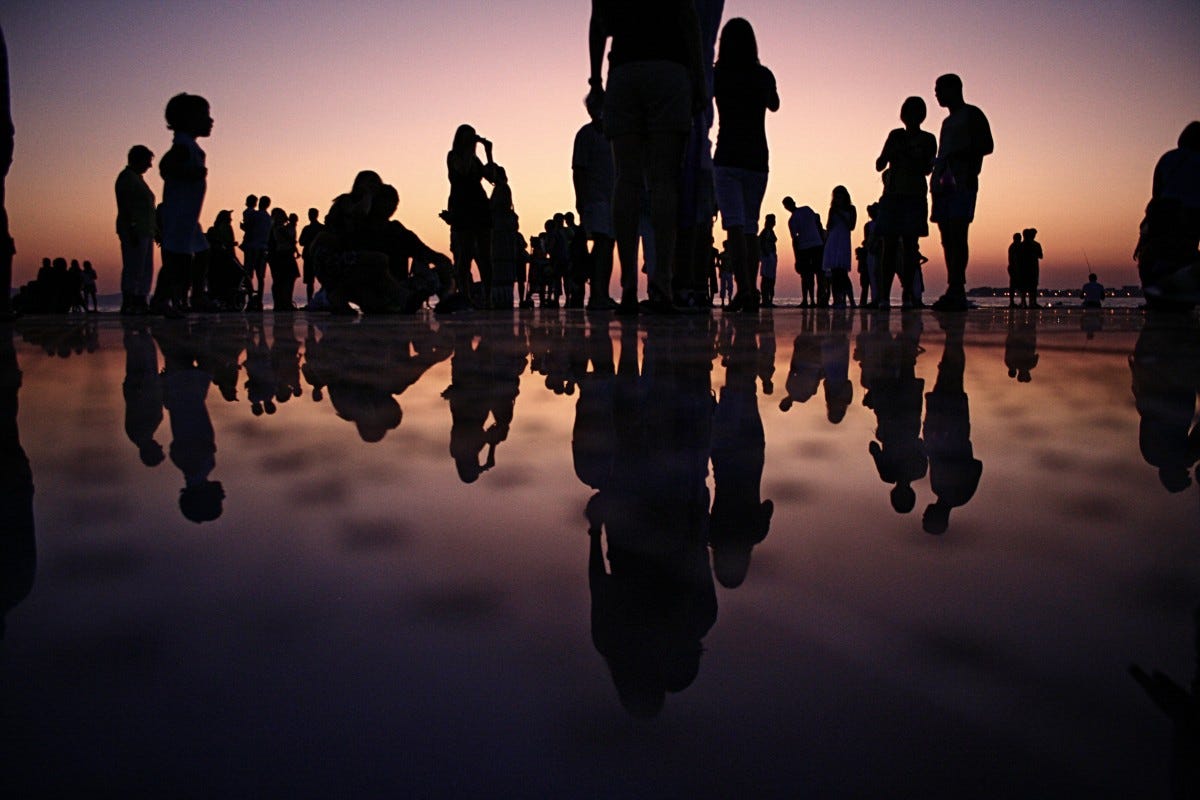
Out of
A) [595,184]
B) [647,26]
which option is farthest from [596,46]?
[595,184]

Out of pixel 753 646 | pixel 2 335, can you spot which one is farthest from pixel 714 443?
pixel 2 335

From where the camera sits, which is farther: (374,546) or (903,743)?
(374,546)

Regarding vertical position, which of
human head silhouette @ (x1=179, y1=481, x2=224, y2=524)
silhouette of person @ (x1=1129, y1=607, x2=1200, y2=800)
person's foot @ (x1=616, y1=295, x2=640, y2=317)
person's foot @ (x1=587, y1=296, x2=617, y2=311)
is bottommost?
silhouette of person @ (x1=1129, y1=607, x2=1200, y2=800)

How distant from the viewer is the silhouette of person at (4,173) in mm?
4414

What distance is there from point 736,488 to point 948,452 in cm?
31

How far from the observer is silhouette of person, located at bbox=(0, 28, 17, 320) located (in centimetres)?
441

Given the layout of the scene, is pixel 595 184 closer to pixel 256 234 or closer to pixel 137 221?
pixel 137 221

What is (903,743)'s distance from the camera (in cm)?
33

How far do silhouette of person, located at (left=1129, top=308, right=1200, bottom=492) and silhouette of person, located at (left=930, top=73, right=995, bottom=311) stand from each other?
4205 millimetres

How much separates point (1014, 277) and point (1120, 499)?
733 inches

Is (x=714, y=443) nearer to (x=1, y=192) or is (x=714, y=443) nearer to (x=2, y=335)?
(x=2, y=335)

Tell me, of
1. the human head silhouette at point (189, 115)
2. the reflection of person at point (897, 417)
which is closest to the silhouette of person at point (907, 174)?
the reflection of person at point (897, 417)

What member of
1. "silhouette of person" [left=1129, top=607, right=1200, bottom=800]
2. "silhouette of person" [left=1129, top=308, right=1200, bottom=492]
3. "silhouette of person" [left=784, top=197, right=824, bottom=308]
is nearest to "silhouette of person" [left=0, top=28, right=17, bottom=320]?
"silhouette of person" [left=1129, top=308, right=1200, bottom=492]

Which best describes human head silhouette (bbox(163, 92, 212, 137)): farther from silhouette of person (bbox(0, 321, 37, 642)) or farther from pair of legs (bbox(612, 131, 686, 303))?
silhouette of person (bbox(0, 321, 37, 642))
